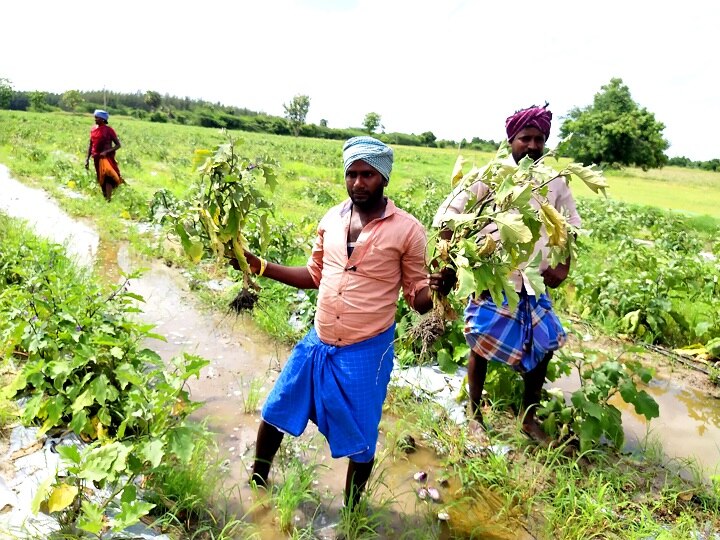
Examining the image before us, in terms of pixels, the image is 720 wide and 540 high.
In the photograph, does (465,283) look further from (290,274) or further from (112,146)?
(112,146)

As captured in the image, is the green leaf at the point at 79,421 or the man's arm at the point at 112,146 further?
the man's arm at the point at 112,146

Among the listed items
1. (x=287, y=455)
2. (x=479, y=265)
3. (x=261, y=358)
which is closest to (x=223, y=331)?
(x=261, y=358)

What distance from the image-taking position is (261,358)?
420 cm

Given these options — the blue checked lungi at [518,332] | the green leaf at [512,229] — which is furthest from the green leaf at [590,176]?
the blue checked lungi at [518,332]

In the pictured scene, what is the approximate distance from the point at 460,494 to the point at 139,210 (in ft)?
23.7

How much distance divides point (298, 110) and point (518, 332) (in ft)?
193

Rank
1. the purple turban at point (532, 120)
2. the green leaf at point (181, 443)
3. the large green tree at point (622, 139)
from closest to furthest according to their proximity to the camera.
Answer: the green leaf at point (181, 443)
the purple turban at point (532, 120)
the large green tree at point (622, 139)

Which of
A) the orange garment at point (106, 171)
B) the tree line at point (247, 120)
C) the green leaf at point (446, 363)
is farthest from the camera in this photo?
the tree line at point (247, 120)

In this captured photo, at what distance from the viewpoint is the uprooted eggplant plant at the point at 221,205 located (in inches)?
87.4

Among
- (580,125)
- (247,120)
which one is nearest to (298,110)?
(247,120)

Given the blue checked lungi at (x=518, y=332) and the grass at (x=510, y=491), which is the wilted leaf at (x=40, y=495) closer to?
the grass at (x=510, y=491)

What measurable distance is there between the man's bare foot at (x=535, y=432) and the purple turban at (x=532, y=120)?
5.55 ft

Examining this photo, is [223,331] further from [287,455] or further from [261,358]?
[287,455]

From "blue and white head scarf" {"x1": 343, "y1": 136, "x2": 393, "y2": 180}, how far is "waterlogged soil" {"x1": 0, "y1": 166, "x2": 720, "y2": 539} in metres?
1.52
